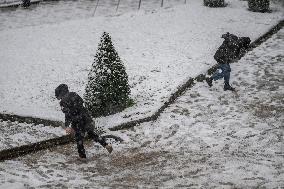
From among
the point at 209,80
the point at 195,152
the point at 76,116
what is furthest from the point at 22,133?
the point at 209,80

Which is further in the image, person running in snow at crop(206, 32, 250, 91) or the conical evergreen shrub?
person running in snow at crop(206, 32, 250, 91)

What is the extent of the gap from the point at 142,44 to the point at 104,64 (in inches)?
206

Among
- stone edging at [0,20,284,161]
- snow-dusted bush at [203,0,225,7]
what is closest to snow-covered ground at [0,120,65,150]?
stone edging at [0,20,284,161]

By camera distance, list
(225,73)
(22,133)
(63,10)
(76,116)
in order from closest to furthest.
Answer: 1. (76,116)
2. (22,133)
3. (225,73)
4. (63,10)

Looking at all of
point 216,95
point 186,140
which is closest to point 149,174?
point 186,140

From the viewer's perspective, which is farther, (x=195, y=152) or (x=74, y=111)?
(x=195, y=152)

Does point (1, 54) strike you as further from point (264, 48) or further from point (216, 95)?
point (264, 48)

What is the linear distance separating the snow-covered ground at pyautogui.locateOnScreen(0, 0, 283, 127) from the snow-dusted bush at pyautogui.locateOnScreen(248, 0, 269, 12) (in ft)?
1.02

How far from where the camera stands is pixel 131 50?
13.3m

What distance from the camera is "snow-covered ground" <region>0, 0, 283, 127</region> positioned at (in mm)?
10133

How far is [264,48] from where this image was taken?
1270 centimetres

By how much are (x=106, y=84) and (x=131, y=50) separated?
4.78 meters

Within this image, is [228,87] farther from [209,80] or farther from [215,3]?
A: [215,3]

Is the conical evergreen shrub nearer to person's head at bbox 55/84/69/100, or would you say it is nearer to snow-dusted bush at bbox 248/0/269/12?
person's head at bbox 55/84/69/100
